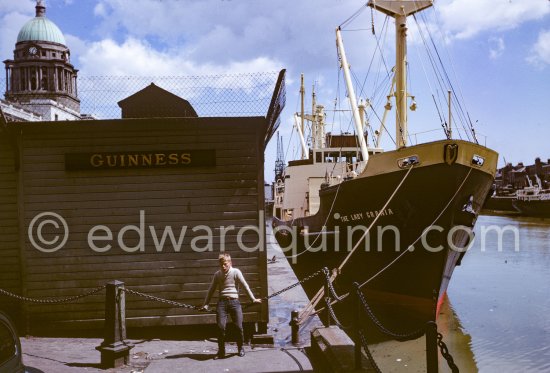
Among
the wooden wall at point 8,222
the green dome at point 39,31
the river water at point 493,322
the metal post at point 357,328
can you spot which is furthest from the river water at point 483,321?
the green dome at point 39,31

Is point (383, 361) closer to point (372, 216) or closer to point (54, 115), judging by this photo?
point (372, 216)

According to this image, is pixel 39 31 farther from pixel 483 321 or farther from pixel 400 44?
pixel 483 321

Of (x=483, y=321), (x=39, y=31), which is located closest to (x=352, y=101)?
(x=483, y=321)

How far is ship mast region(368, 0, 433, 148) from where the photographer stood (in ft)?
56.6

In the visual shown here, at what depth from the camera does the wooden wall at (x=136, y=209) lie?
30.6 ft

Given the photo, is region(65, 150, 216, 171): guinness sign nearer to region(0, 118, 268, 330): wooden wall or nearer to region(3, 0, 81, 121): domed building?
region(0, 118, 268, 330): wooden wall

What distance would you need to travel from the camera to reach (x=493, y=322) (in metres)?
16.5

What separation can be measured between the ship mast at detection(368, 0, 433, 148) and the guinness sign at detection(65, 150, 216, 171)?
31.2 ft

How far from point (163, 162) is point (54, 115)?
89.5 meters

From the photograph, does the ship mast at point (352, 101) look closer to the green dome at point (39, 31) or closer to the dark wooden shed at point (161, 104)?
the dark wooden shed at point (161, 104)

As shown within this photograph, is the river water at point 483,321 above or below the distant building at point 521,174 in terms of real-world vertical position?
below

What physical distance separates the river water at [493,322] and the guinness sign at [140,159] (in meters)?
6.87

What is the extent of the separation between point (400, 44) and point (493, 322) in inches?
414

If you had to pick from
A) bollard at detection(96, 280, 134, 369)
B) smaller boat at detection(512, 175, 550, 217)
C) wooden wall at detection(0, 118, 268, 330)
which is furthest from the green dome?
bollard at detection(96, 280, 134, 369)
